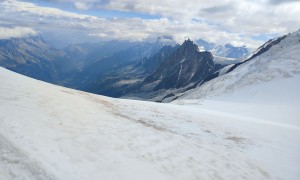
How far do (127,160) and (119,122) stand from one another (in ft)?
18.0

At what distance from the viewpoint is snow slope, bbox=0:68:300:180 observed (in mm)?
11414

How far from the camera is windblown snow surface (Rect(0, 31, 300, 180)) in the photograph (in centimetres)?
1145

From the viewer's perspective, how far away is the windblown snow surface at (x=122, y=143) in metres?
11.4

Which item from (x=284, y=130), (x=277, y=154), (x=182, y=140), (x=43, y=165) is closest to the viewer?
(x=43, y=165)

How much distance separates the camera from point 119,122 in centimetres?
1836

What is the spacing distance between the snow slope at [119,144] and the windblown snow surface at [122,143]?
0.10 ft

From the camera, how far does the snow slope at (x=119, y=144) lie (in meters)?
11.4

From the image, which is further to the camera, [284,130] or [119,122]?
[284,130]

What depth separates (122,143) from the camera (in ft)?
48.7

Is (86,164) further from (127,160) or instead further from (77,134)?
(77,134)

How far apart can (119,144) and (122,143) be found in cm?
26

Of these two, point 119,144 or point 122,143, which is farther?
point 122,143

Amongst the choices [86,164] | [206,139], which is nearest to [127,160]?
[86,164]

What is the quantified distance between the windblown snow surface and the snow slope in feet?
0.10
